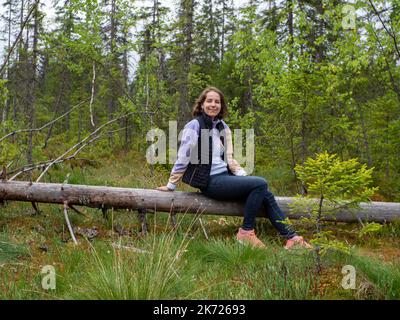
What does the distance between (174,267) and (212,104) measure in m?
2.55

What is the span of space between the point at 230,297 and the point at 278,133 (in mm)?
5288

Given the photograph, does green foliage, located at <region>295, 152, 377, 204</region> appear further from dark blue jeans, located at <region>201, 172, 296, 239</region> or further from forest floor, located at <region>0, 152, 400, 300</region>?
dark blue jeans, located at <region>201, 172, 296, 239</region>

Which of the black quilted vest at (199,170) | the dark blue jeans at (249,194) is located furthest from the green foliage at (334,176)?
the black quilted vest at (199,170)

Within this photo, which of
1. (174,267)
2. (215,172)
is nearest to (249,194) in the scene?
(215,172)

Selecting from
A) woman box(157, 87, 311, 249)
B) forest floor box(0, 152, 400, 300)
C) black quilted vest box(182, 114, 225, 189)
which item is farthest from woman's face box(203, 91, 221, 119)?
forest floor box(0, 152, 400, 300)

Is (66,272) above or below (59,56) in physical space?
below

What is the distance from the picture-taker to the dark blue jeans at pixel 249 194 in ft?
15.7

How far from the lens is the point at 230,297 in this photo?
2836 millimetres

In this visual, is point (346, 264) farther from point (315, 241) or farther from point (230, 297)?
point (230, 297)

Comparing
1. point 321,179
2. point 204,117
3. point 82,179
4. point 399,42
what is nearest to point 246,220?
point 204,117

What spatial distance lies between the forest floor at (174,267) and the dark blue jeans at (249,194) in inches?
11.5

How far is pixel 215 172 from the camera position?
5.02 m

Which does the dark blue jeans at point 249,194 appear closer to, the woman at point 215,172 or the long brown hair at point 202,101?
the woman at point 215,172

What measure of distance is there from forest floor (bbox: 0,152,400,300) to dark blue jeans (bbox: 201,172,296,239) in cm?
29
